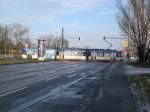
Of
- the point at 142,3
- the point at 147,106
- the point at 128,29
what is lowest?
the point at 147,106

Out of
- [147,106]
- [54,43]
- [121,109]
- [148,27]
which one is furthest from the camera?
[54,43]

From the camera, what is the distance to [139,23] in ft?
174

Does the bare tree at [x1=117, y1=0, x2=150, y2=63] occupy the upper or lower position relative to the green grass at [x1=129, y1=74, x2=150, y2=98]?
upper

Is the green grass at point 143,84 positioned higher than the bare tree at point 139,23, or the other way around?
the bare tree at point 139,23

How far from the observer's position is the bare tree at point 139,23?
2030 inches

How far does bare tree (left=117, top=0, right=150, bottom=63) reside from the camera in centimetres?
5156

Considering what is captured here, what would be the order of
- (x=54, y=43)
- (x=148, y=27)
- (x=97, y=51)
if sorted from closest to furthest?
1. (x=148, y=27)
2. (x=97, y=51)
3. (x=54, y=43)

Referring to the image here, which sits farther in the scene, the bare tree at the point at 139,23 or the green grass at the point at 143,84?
the bare tree at the point at 139,23

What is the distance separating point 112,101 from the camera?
39.3 feet

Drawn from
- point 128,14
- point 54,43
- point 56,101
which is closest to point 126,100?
point 56,101

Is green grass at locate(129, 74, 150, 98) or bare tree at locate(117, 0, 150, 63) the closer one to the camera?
green grass at locate(129, 74, 150, 98)

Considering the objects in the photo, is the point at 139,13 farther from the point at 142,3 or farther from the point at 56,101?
the point at 56,101

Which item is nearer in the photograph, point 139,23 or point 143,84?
point 143,84

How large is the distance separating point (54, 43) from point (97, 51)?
77591 mm
